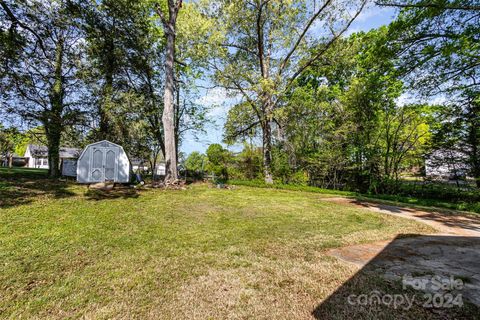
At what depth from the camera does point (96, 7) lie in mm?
10172

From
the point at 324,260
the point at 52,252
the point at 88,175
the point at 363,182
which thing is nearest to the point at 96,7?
the point at 88,175

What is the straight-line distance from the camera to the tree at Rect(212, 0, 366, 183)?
449 inches

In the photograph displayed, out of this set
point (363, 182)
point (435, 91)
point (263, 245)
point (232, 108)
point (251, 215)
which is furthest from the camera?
point (232, 108)

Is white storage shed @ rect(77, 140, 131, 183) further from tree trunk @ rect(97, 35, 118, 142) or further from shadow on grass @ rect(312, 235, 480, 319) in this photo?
shadow on grass @ rect(312, 235, 480, 319)

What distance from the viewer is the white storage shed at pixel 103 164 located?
10336mm

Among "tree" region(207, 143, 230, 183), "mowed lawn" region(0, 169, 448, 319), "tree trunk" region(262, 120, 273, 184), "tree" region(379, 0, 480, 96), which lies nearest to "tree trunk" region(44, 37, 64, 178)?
"mowed lawn" region(0, 169, 448, 319)

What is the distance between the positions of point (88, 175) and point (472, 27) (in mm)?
15576

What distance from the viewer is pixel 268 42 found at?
1314 centimetres

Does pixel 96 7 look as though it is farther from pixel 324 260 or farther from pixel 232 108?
pixel 324 260

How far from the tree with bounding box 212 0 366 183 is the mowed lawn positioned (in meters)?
8.43

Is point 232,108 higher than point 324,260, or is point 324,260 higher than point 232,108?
point 232,108

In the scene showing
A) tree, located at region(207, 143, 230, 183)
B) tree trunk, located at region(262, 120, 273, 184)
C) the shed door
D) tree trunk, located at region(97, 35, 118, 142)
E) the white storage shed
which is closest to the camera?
the white storage shed

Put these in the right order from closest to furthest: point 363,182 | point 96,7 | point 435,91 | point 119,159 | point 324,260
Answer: point 324,260
point 435,91
point 96,7
point 119,159
point 363,182

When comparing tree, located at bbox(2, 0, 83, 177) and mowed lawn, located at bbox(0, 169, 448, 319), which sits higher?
tree, located at bbox(2, 0, 83, 177)
